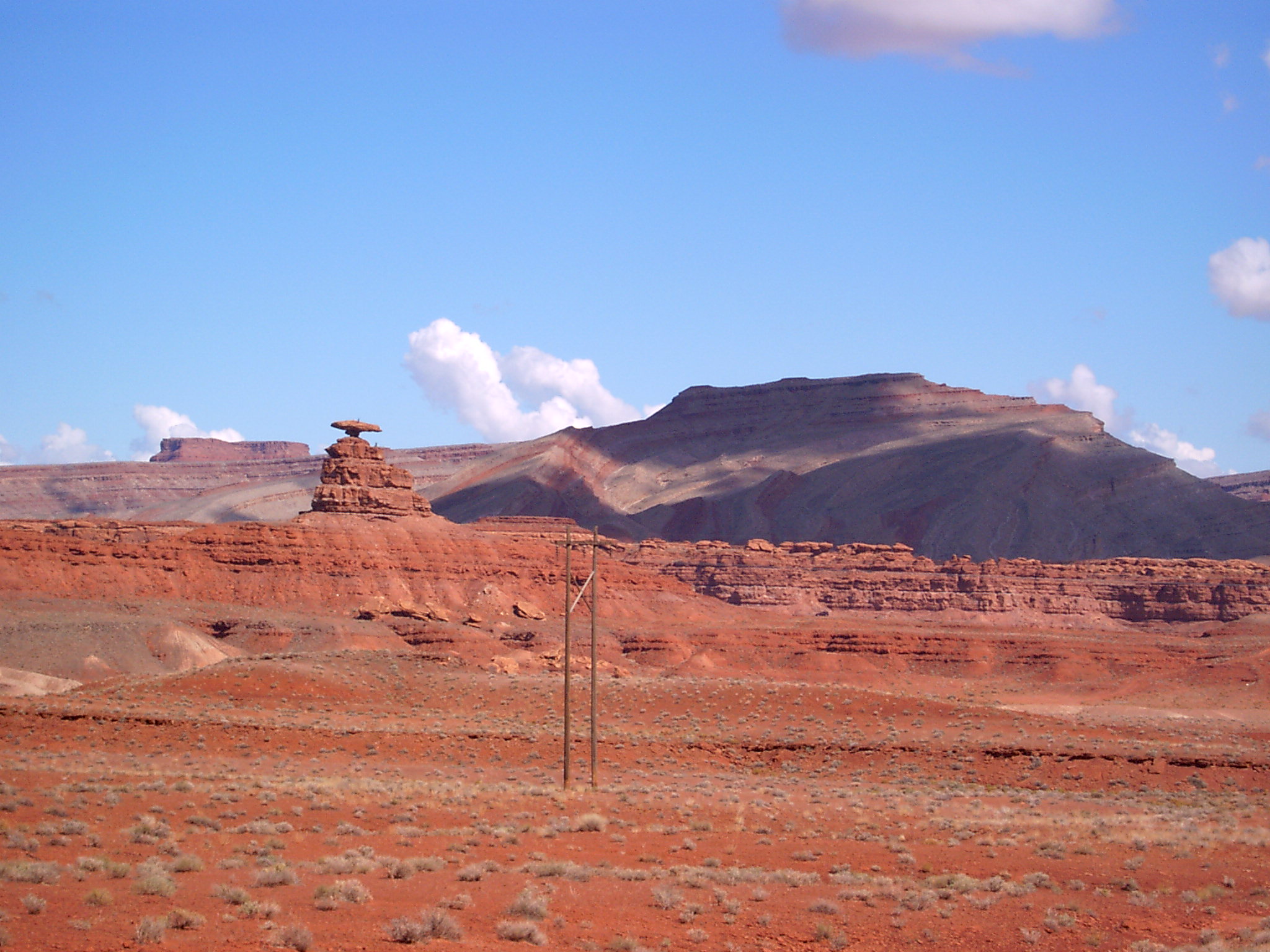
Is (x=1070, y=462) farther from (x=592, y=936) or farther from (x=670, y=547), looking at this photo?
(x=592, y=936)

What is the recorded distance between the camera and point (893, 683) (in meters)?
58.6

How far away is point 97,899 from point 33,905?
62cm

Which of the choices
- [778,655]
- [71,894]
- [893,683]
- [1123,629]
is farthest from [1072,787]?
[1123,629]

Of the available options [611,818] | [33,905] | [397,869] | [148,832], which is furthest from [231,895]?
[611,818]

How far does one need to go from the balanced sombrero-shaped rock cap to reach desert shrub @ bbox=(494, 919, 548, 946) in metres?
64.1

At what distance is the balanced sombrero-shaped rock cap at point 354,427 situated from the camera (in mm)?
74875

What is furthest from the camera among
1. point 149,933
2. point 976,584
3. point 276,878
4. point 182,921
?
point 976,584

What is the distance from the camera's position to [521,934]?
12.6m

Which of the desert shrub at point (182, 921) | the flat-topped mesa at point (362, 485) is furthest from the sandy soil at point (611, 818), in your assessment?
the flat-topped mesa at point (362, 485)

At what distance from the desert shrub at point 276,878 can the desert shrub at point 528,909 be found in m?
2.60

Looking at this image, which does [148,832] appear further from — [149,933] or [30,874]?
[149,933]

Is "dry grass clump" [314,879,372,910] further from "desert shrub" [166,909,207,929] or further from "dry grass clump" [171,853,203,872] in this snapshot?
"dry grass clump" [171,853,203,872]

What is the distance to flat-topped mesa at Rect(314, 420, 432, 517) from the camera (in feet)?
229

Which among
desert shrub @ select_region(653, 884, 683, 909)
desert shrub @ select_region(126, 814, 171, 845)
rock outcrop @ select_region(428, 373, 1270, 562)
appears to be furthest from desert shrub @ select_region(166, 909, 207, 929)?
rock outcrop @ select_region(428, 373, 1270, 562)
